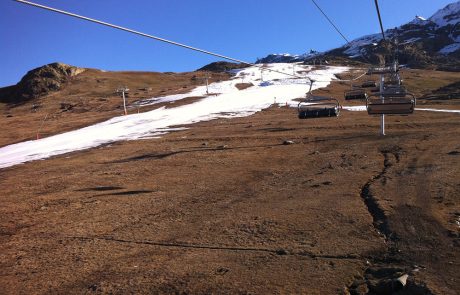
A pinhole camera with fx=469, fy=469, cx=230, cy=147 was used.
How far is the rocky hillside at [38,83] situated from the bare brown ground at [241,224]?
77.2 metres

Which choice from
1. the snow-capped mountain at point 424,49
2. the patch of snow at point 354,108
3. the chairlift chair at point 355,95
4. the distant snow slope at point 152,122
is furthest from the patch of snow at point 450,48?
the chairlift chair at point 355,95

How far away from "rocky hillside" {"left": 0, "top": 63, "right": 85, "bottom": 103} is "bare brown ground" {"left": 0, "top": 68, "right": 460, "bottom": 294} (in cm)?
7718

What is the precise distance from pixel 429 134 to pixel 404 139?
6.83 ft

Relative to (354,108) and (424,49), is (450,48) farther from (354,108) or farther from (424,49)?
(354,108)

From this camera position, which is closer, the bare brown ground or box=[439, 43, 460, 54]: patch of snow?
the bare brown ground

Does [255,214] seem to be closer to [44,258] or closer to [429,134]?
[44,258]

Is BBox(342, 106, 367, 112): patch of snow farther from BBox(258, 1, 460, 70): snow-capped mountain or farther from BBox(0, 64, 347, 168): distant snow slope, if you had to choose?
BBox(258, 1, 460, 70): snow-capped mountain

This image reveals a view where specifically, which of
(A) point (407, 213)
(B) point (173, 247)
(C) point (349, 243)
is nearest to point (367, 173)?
(A) point (407, 213)

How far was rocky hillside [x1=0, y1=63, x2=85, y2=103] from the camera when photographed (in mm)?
91938

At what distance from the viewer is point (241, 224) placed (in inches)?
402

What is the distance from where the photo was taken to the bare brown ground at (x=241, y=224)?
23.9 ft

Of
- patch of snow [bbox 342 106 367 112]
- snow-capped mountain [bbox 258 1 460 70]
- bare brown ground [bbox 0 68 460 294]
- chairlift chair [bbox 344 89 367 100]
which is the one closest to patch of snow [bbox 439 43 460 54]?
snow-capped mountain [bbox 258 1 460 70]

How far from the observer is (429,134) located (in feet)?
79.6

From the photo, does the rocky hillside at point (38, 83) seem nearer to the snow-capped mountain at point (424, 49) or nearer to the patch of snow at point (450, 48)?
the snow-capped mountain at point (424, 49)
